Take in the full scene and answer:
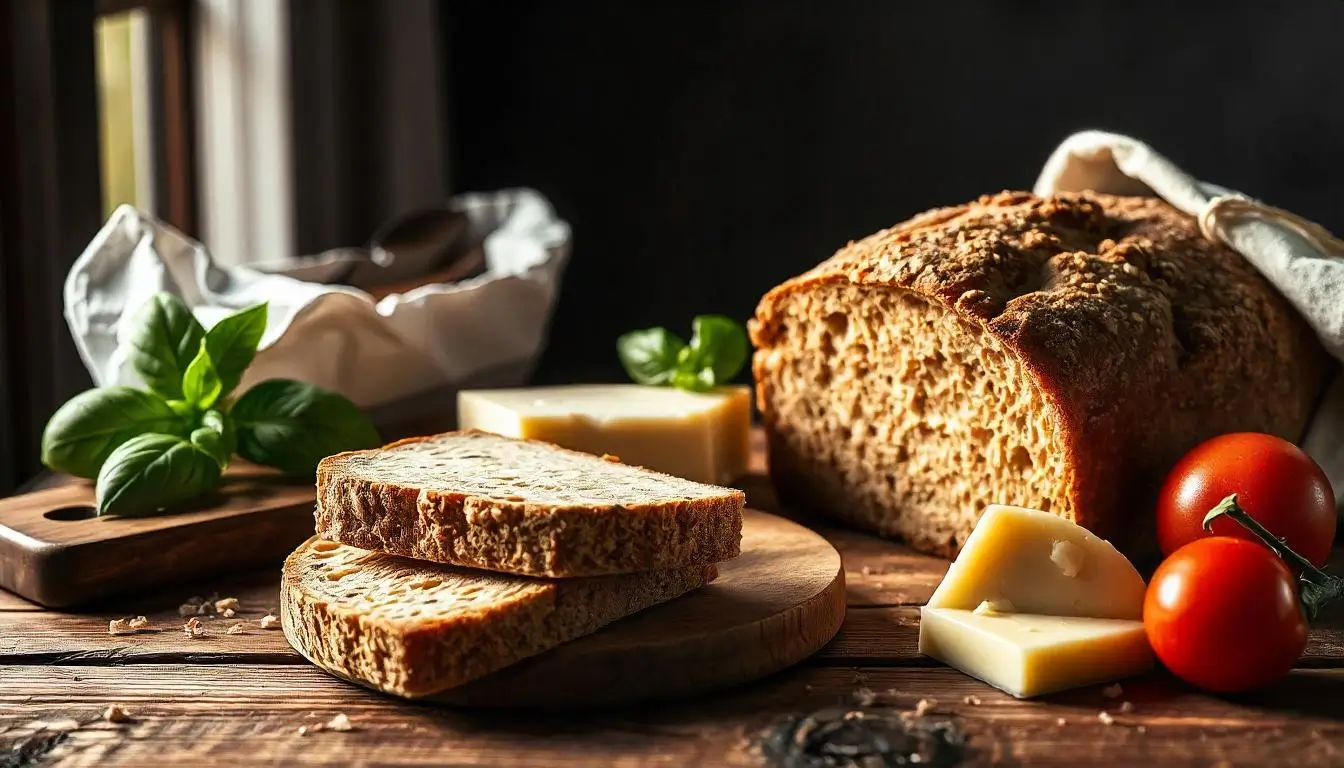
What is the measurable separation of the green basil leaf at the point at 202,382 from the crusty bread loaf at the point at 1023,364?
4.02 feet

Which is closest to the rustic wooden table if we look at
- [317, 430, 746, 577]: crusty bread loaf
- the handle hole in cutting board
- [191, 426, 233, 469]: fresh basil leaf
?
[317, 430, 746, 577]: crusty bread loaf

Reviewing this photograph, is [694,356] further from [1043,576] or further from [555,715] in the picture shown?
[555,715]

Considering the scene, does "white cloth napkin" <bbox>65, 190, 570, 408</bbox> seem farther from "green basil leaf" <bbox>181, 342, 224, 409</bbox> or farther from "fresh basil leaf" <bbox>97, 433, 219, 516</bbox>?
"fresh basil leaf" <bbox>97, 433, 219, 516</bbox>

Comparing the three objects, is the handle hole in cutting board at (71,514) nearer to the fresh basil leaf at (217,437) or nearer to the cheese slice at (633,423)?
the fresh basil leaf at (217,437)

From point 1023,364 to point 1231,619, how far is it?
2.16ft

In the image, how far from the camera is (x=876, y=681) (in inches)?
85.2

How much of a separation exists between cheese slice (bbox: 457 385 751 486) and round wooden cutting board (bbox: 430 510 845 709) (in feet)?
2.42

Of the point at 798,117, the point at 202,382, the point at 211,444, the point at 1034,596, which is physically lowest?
the point at 1034,596

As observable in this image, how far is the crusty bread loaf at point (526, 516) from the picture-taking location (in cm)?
209

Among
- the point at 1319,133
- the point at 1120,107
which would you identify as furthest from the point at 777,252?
the point at 1319,133

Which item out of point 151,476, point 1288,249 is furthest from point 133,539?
point 1288,249

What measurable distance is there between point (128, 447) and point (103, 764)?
3.25 ft

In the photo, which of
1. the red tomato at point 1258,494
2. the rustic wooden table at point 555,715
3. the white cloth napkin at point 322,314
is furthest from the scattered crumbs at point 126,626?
the red tomato at point 1258,494

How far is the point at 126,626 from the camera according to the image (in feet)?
7.81
